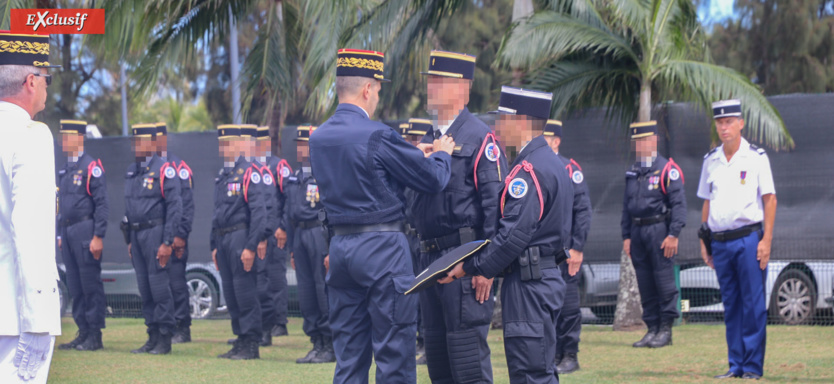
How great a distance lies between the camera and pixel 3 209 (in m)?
3.78

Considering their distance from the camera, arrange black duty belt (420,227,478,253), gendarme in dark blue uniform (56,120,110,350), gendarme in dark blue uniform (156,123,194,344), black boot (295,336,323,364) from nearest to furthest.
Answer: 1. black duty belt (420,227,478,253)
2. black boot (295,336,323,364)
3. gendarme in dark blue uniform (156,123,194,344)
4. gendarme in dark blue uniform (56,120,110,350)

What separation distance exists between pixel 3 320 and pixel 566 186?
9.55 ft

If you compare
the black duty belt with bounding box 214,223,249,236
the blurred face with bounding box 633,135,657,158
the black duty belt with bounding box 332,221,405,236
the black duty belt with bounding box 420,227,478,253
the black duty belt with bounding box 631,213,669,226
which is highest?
the blurred face with bounding box 633,135,657,158

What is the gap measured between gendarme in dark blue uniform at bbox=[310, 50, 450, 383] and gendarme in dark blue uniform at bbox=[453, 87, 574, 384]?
1.32 feet

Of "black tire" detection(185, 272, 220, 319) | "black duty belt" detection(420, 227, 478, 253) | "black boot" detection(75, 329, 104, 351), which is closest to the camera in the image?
"black duty belt" detection(420, 227, 478, 253)

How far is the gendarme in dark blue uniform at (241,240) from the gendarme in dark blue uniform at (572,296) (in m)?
3.03

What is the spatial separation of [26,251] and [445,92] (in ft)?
8.50

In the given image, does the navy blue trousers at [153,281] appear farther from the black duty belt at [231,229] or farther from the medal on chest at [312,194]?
the medal on chest at [312,194]

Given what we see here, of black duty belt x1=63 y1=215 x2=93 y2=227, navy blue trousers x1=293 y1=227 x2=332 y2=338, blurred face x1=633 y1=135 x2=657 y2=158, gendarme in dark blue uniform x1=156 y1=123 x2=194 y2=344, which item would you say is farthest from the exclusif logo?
blurred face x1=633 y1=135 x2=657 y2=158

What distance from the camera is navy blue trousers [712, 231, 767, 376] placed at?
7.30 m

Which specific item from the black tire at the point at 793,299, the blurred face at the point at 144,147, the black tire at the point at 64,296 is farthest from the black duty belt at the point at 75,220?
the black tire at the point at 793,299

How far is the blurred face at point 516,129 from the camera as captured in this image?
202 inches

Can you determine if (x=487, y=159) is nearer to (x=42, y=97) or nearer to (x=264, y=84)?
(x=42, y=97)

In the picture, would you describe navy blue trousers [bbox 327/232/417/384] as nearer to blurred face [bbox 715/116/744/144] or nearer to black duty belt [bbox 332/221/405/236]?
black duty belt [bbox 332/221/405/236]
